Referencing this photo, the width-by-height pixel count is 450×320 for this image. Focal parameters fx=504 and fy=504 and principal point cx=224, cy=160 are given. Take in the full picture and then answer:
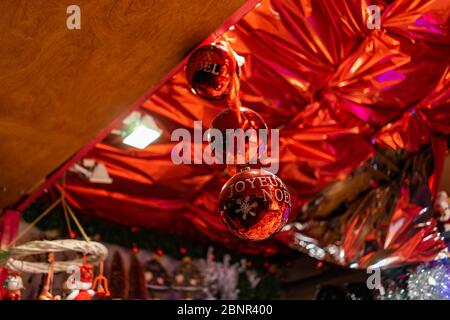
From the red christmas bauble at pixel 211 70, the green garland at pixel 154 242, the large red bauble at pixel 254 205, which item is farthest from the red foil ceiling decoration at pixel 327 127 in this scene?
the large red bauble at pixel 254 205

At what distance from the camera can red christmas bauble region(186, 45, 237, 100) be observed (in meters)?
1.42

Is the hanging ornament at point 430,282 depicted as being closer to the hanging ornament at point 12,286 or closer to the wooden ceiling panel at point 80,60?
the wooden ceiling panel at point 80,60

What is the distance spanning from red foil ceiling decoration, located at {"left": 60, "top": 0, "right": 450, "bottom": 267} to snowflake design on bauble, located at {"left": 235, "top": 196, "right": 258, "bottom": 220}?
0.66 meters

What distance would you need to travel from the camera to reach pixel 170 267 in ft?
10.2

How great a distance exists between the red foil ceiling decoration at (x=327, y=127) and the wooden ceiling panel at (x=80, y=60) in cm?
35

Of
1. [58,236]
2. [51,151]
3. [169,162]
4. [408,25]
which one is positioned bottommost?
[58,236]

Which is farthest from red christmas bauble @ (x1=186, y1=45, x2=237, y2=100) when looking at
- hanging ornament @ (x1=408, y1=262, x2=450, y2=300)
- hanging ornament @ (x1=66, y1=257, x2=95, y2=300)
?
hanging ornament @ (x1=408, y1=262, x2=450, y2=300)

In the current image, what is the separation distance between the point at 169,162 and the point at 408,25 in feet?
4.51

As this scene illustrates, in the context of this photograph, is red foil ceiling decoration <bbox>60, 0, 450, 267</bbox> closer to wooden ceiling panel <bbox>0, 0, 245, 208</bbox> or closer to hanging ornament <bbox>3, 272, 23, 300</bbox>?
wooden ceiling panel <bbox>0, 0, 245, 208</bbox>

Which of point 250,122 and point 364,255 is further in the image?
point 364,255

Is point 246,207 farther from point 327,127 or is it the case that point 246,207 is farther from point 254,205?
point 327,127
